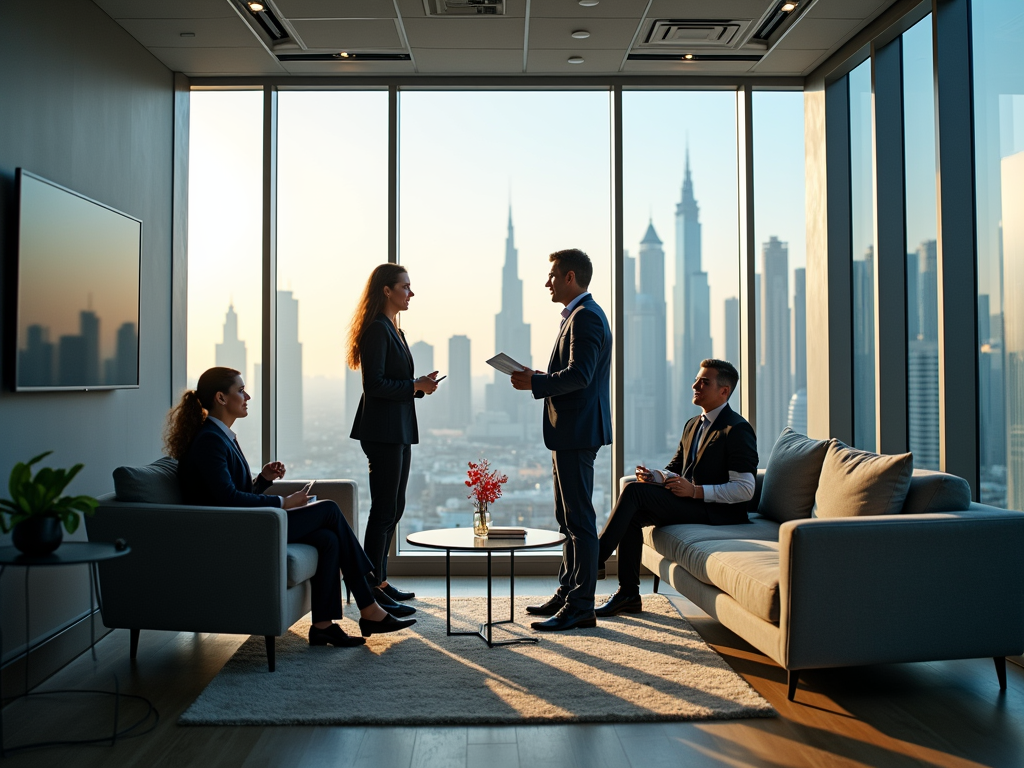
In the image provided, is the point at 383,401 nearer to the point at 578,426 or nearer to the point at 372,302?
the point at 372,302

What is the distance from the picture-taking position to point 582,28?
468 centimetres

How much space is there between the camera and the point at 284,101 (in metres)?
5.49

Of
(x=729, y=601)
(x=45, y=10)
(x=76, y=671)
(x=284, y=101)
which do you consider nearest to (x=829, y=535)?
(x=729, y=601)

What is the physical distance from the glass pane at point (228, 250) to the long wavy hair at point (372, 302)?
1312 millimetres

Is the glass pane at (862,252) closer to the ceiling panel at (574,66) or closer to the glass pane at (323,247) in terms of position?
the ceiling panel at (574,66)

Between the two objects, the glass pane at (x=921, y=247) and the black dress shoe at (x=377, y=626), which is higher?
the glass pane at (x=921, y=247)

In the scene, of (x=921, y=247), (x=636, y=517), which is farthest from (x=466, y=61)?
(x=636, y=517)

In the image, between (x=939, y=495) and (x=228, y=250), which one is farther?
(x=228, y=250)

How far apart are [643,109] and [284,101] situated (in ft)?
7.45

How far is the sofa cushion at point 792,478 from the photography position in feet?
13.6

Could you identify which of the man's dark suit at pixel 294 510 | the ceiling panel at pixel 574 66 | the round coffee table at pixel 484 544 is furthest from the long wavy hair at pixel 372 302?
the ceiling panel at pixel 574 66

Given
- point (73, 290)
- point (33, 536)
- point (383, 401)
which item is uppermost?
point (73, 290)

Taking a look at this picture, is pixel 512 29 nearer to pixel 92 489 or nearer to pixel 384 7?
pixel 384 7

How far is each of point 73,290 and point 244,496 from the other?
4.08ft
